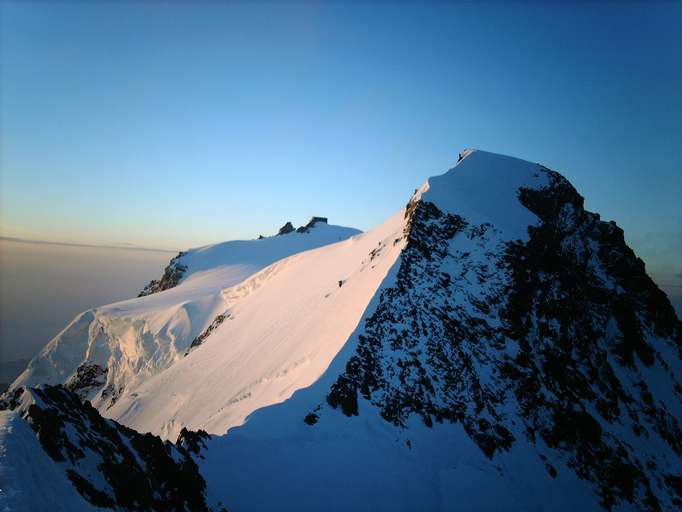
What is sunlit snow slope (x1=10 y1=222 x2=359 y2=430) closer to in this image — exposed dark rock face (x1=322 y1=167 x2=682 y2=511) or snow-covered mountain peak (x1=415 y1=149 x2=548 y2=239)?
exposed dark rock face (x1=322 y1=167 x2=682 y2=511)

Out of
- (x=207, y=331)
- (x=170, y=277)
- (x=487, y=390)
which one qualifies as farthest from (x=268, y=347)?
(x=170, y=277)

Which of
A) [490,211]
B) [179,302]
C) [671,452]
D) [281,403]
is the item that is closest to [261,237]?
[179,302]

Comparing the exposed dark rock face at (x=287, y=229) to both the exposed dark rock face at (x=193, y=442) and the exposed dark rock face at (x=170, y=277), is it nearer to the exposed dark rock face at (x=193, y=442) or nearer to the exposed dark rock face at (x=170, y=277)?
the exposed dark rock face at (x=170, y=277)

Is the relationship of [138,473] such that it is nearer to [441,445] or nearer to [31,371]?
[441,445]

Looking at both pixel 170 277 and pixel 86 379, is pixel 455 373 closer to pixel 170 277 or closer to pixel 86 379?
pixel 86 379

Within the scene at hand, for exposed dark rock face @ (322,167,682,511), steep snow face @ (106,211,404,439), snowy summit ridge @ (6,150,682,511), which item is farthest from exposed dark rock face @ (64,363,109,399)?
exposed dark rock face @ (322,167,682,511)

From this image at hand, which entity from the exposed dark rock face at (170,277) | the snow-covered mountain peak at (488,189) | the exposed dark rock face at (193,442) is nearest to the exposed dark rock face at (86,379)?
the exposed dark rock face at (170,277)
